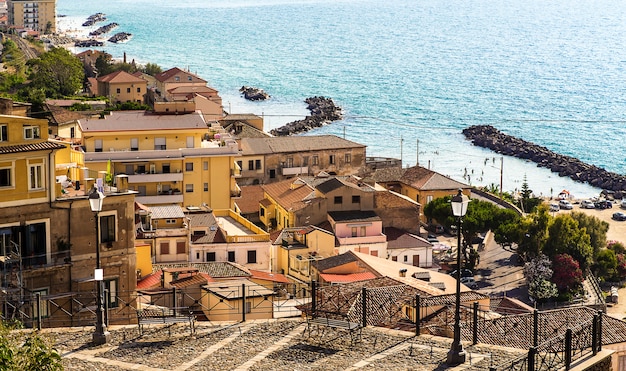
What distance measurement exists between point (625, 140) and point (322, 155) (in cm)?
4608

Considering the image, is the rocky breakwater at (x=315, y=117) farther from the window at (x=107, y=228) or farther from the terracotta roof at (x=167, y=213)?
the window at (x=107, y=228)

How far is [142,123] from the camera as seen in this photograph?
44.7 metres

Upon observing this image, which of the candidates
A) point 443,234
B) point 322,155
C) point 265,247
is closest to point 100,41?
point 322,155

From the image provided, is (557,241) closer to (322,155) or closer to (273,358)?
(322,155)

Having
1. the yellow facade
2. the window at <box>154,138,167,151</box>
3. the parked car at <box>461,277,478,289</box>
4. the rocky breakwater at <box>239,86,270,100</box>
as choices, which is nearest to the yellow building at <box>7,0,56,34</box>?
the rocky breakwater at <box>239,86,270,100</box>

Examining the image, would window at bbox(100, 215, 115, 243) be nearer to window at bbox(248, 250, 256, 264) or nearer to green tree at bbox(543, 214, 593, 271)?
window at bbox(248, 250, 256, 264)

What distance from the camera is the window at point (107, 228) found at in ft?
68.7

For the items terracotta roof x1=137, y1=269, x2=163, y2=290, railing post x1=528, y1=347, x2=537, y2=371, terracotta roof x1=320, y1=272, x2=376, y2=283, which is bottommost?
terracotta roof x1=320, y1=272, x2=376, y2=283

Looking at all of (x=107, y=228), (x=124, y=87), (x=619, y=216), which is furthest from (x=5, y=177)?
(x=124, y=87)

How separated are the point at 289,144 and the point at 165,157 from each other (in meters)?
13.7

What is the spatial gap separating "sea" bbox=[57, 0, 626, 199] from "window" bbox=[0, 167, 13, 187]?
158 feet

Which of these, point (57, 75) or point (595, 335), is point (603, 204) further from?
point (595, 335)

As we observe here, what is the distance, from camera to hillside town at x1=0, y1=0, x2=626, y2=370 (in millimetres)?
16531

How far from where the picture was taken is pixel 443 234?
158 ft
